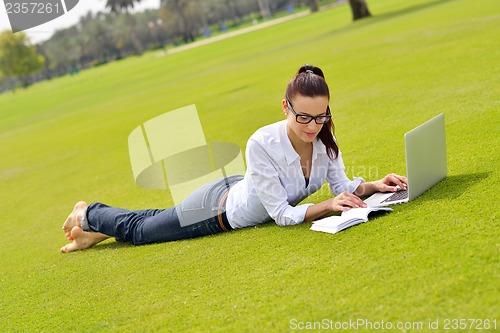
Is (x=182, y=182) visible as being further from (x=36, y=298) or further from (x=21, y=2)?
(x=21, y=2)

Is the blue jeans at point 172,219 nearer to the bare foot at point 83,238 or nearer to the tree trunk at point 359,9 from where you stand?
the bare foot at point 83,238

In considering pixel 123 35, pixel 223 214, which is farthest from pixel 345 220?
pixel 123 35

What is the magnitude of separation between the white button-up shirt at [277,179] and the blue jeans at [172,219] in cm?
15

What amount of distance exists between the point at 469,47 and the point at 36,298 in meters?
9.39

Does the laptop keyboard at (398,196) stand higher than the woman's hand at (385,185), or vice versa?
the woman's hand at (385,185)

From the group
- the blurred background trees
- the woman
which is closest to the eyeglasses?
the woman

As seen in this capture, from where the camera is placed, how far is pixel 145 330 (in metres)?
3.28

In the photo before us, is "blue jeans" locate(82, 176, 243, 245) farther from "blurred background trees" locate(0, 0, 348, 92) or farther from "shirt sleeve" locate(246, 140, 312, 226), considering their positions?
"blurred background trees" locate(0, 0, 348, 92)

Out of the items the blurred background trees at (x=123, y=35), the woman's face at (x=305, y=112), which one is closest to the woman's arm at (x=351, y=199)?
the woman's face at (x=305, y=112)

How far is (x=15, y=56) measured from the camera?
323 ft

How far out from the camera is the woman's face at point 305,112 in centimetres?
385

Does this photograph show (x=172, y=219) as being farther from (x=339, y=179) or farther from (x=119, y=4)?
(x=119, y=4)

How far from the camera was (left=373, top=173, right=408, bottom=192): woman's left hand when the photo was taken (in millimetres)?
4348

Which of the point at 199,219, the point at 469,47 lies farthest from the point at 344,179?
the point at 469,47
